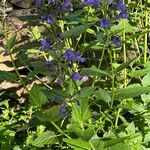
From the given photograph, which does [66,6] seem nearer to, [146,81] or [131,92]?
[131,92]

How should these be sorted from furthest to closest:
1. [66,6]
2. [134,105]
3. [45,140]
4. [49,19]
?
1. [134,105]
2. [45,140]
3. [66,6]
4. [49,19]

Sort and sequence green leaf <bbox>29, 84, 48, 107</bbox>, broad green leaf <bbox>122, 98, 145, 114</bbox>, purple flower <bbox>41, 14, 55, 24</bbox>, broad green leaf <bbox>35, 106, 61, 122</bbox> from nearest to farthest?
purple flower <bbox>41, 14, 55, 24</bbox> → broad green leaf <bbox>35, 106, 61, 122</bbox> → green leaf <bbox>29, 84, 48, 107</bbox> → broad green leaf <bbox>122, 98, 145, 114</bbox>

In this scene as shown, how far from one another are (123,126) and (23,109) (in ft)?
3.91

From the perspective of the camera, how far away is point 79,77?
2289mm

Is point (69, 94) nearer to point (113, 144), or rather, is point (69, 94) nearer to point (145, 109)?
point (113, 144)

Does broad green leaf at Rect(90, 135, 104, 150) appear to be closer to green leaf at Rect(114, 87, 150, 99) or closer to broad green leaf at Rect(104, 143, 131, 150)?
broad green leaf at Rect(104, 143, 131, 150)

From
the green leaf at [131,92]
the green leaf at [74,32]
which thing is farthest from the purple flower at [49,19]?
the green leaf at [131,92]

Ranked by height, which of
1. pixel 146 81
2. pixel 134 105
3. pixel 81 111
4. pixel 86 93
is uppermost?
pixel 86 93

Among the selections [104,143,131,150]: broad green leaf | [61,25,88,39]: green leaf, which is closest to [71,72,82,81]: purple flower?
[61,25,88,39]: green leaf

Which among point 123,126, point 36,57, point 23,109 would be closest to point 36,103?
point 123,126

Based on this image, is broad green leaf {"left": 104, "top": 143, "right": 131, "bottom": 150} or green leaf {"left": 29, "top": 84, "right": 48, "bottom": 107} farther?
green leaf {"left": 29, "top": 84, "right": 48, "bottom": 107}

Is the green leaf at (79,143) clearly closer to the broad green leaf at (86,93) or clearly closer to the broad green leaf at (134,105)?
the broad green leaf at (86,93)

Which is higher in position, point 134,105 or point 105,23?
Result: point 105,23

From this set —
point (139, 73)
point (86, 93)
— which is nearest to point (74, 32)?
point (86, 93)
